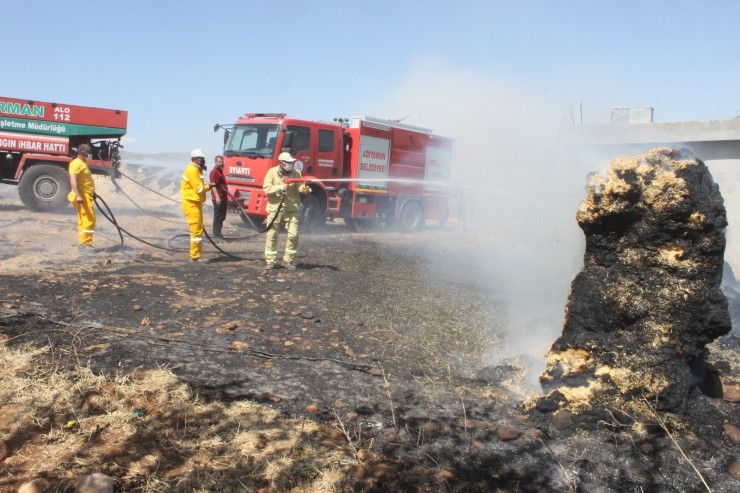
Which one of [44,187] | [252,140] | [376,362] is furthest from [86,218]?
[376,362]

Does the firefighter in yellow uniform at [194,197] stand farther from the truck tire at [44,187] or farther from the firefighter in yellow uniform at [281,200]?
the truck tire at [44,187]

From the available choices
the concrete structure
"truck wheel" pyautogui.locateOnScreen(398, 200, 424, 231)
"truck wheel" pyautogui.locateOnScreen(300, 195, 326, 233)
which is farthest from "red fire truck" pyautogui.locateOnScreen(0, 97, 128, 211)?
the concrete structure

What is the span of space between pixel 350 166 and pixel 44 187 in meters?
7.02

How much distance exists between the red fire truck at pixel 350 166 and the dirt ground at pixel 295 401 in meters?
4.54

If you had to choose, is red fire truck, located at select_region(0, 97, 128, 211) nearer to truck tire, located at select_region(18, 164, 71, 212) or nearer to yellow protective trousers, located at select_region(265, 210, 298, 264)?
truck tire, located at select_region(18, 164, 71, 212)

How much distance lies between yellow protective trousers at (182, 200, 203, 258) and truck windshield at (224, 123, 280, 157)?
370 cm

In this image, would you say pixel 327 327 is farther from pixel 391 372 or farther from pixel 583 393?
pixel 583 393

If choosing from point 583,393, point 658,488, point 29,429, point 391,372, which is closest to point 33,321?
point 29,429

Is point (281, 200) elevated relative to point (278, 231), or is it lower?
elevated

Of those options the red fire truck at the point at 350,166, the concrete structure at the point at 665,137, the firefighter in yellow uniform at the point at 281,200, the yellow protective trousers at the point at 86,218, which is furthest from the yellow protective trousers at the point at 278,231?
the concrete structure at the point at 665,137

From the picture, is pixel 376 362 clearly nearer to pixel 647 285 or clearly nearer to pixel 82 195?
pixel 647 285

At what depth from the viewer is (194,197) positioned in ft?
27.2

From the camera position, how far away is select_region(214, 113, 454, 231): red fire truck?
12.0m

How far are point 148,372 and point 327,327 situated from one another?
6.54ft
